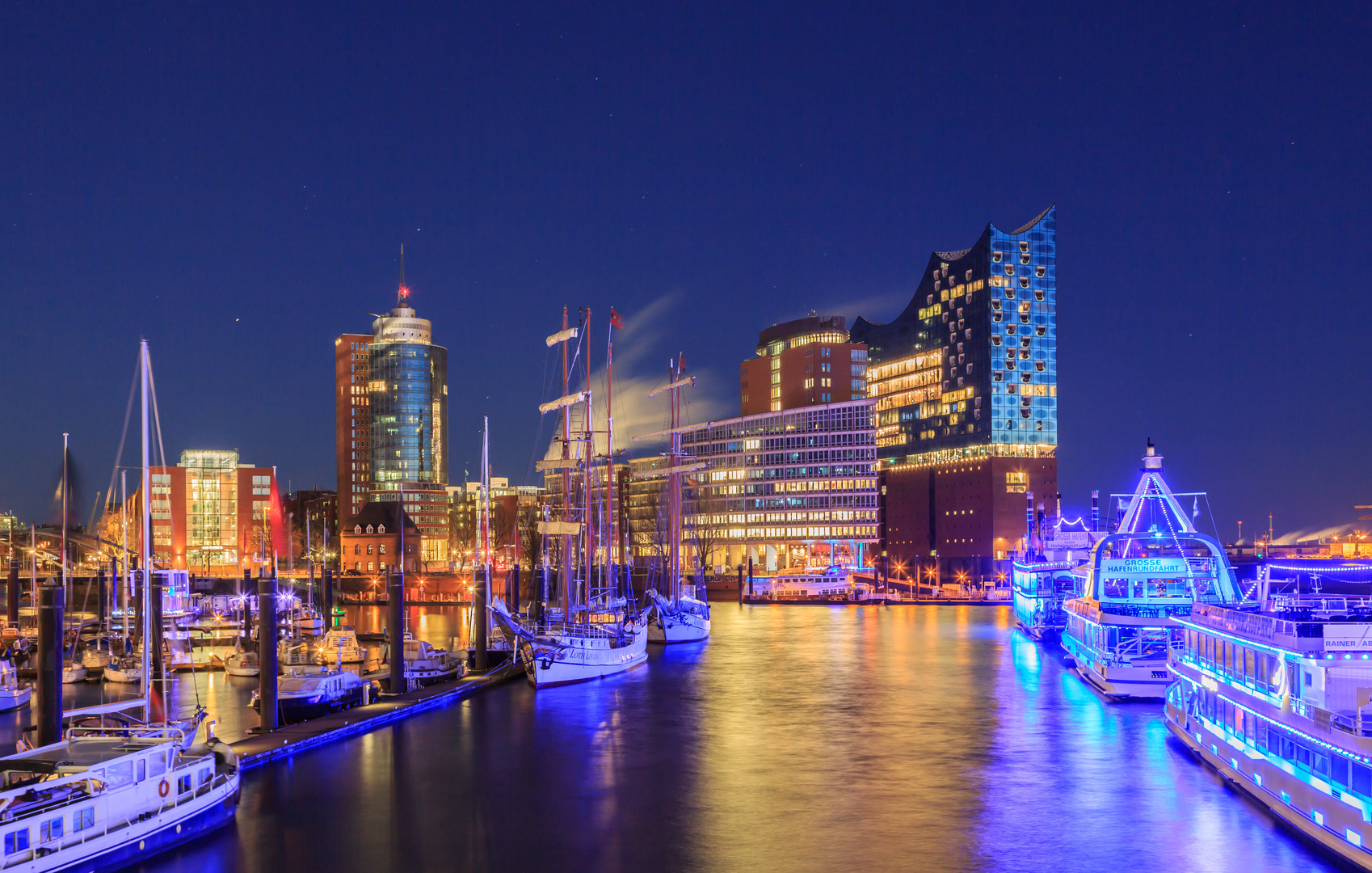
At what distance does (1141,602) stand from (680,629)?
37.3m

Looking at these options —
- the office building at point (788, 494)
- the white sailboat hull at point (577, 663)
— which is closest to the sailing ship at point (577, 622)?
the white sailboat hull at point (577, 663)

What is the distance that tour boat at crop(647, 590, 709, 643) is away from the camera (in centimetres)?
8112

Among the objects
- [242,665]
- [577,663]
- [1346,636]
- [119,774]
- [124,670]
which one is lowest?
[242,665]

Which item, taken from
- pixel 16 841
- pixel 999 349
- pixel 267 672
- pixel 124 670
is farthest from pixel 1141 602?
pixel 999 349

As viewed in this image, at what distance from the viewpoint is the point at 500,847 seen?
2675cm

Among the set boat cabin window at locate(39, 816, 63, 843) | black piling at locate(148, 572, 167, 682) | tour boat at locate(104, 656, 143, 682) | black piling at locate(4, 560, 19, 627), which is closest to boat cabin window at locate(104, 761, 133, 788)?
boat cabin window at locate(39, 816, 63, 843)

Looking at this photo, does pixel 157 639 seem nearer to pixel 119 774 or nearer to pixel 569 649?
pixel 569 649

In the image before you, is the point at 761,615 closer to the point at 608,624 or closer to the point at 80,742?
the point at 608,624

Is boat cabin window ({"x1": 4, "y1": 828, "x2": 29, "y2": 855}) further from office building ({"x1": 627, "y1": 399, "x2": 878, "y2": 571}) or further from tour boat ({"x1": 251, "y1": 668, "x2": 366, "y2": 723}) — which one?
office building ({"x1": 627, "y1": 399, "x2": 878, "y2": 571})

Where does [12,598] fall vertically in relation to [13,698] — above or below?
above

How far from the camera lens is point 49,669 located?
33938mm

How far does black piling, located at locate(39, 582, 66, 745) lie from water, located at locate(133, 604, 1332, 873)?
20.2ft

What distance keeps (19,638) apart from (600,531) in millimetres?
37974

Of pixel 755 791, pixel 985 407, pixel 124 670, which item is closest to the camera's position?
pixel 755 791
